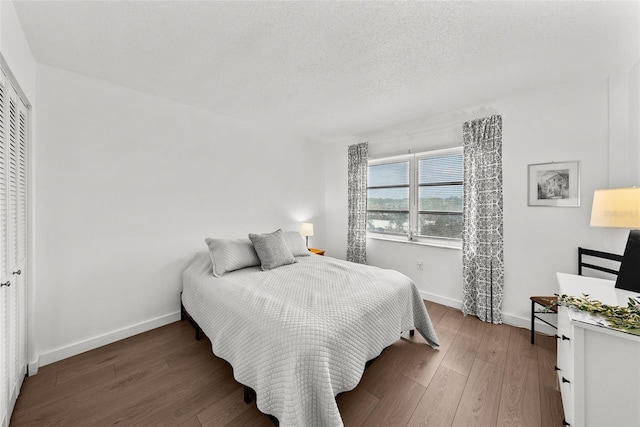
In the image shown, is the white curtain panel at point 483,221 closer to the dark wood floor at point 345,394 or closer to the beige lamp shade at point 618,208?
the dark wood floor at point 345,394

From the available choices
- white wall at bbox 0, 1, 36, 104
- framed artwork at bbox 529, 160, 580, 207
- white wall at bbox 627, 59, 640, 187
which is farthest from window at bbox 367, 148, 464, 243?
white wall at bbox 0, 1, 36, 104

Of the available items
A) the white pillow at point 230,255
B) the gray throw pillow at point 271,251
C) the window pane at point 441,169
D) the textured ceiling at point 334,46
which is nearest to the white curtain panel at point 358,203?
the window pane at point 441,169

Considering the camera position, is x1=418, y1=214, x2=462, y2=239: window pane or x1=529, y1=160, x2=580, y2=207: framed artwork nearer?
x1=529, y1=160, x2=580, y2=207: framed artwork

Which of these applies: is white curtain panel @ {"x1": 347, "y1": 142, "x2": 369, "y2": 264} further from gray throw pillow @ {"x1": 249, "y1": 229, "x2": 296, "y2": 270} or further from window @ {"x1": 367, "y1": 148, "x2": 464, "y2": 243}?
gray throw pillow @ {"x1": 249, "y1": 229, "x2": 296, "y2": 270}

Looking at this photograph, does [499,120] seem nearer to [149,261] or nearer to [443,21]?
[443,21]

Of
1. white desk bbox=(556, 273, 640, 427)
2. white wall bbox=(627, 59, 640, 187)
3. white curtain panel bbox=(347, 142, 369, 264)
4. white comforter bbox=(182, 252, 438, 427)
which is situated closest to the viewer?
→ white desk bbox=(556, 273, 640, 427)

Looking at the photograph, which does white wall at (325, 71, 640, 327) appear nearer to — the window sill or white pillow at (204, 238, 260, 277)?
the window sill

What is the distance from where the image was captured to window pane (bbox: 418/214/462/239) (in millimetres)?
3189

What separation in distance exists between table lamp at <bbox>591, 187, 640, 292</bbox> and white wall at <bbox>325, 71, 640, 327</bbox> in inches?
29.3

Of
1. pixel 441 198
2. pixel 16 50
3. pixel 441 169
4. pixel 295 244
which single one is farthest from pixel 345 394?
pixel 16 50

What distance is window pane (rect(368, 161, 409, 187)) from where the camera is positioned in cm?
372

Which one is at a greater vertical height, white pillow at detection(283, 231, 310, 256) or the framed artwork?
the framed artwork

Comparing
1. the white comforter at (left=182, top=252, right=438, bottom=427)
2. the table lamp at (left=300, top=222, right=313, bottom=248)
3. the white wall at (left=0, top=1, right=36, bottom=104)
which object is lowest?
the white comforter at (left=182, top=252, right=438, bottom=427)

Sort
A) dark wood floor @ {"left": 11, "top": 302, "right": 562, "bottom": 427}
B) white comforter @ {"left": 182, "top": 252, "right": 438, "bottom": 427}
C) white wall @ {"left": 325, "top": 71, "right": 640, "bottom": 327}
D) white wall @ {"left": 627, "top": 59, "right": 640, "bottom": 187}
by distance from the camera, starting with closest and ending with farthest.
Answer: white comforter @ {"left": 182, "top": 252, "right": 438, "bottom": 427} < dark wood floor @ {"left": 11, "top": 302, "right": 562, "bottom": 427} < white wall @ {"left": 627, "top": 59, "right": 640, "bottom": 187} < white wall @ {"left": 325, "top": 71, "right": 640, "bottom": 327}
